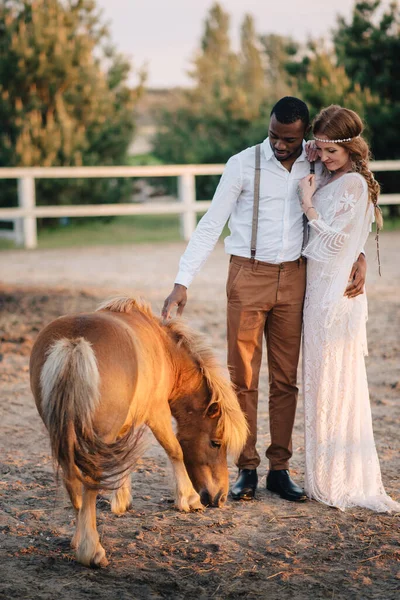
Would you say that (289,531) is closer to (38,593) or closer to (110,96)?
(38,593)

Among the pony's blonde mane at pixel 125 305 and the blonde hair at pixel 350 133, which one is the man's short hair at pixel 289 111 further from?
the pony's blonde mane at pixel 125 305

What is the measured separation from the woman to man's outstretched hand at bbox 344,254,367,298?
0.11 ft

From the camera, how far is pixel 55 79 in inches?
681

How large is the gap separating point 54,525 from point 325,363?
4.95ft

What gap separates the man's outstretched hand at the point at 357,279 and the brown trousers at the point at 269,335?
0.78 feet

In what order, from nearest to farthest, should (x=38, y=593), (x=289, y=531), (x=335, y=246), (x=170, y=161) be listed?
(x=38, y=593) → (x=289, y=531) → (x=335, y=246) → (x=170, y=161)

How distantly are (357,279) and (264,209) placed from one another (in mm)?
570

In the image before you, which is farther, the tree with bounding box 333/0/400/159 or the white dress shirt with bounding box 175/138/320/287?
the tree with bounding box 333/0/400/159

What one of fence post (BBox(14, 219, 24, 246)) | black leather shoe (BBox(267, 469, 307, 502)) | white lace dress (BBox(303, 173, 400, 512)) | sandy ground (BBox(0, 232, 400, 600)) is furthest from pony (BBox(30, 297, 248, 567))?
fence post (BBox(14, 219, 24, 246))

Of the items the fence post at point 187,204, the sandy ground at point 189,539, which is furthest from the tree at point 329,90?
the sandy ground at point 189,539

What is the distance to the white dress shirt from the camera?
3.66 meters

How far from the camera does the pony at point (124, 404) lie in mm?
2832

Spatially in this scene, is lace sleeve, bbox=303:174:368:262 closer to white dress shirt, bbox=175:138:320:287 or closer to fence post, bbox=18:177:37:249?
white dress shirt, bbox=175:138:320:287

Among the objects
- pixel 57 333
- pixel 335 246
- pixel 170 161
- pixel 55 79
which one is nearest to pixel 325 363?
pixel 335 246
